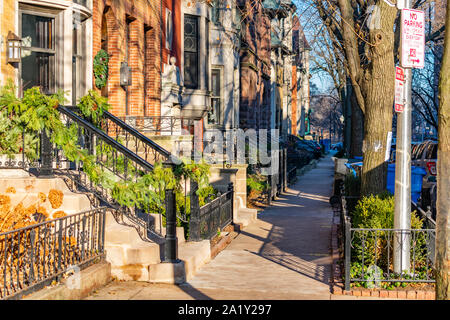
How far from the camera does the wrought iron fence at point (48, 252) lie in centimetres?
689

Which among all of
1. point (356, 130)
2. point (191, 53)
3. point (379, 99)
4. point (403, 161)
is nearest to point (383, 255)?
point (403, 161)

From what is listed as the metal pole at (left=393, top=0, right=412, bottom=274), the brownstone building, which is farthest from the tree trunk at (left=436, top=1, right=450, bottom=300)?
the brownstone building

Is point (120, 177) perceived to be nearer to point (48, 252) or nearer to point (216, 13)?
point (48, 252)

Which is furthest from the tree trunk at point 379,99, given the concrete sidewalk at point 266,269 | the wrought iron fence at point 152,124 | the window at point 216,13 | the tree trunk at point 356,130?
the tree trunk at point 356,130

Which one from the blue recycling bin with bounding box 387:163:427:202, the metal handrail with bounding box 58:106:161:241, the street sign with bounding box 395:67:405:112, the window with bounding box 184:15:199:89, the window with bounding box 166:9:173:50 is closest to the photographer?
the street sign with bounding box 395:67:405:112

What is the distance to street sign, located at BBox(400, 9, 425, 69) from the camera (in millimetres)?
8836

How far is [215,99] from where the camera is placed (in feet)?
86.8

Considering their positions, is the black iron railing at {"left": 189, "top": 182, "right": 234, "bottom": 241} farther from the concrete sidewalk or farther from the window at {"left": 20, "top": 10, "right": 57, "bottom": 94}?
the window at {"left": 20, "top": 10, "right": 57, "bottom": 94}

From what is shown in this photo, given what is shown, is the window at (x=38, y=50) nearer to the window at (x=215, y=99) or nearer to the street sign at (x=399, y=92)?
the street sign at (x=399, y=92)

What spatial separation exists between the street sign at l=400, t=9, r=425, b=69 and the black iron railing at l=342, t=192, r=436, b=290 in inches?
95.5

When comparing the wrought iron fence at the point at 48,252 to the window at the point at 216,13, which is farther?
the window at the point at 216,13

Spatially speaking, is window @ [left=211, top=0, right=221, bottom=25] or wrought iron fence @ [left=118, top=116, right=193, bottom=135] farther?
window @ [left=211, top=0, right=221, bottom=25]

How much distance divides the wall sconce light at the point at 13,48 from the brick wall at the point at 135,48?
314 cm

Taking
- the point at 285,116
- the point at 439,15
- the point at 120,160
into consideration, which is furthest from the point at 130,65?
the point at 285,116
